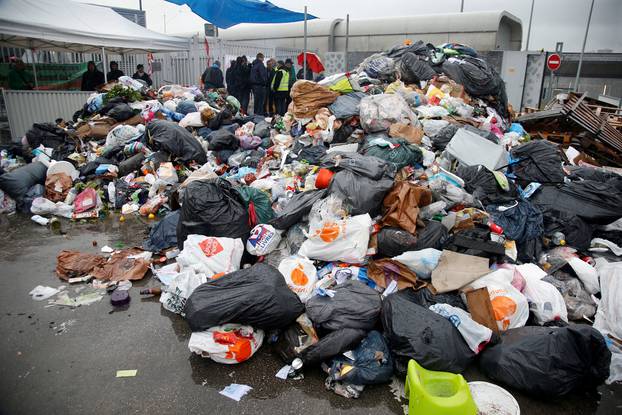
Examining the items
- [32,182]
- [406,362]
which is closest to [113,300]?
[406,362]

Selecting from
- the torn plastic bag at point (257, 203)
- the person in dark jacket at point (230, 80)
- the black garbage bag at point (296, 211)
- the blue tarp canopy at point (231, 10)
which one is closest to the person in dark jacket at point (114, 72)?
the blue tarp canopy at point (231, 10)

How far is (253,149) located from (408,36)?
36.4ft

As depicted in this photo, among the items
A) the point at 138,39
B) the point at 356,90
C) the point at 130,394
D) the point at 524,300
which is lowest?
the point at 130,394

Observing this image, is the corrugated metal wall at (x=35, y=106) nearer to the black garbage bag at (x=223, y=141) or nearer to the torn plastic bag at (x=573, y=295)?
the black garbage bag at (x=223, y=141)

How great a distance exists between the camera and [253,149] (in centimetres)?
683

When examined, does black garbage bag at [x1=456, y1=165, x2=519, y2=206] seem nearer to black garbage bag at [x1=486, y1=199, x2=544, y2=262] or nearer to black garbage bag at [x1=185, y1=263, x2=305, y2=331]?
black garbage bag at [x1=486, y1=199, x2=544, y2=262]

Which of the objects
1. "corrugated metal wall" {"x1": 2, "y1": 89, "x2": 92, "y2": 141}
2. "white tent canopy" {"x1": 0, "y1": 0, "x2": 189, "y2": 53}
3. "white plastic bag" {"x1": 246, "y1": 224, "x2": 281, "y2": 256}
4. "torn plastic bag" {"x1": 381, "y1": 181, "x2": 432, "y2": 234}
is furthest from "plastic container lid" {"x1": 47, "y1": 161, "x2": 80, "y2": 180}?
"torn plastic bag" {"x1": 381, "y1": 181, "x2": 432, "y2": 234}

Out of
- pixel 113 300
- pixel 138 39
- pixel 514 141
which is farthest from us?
pixel 138 39

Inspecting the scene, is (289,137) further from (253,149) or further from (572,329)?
(572,329)

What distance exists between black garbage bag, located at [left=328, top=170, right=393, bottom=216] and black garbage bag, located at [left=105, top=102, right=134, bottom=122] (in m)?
5.47

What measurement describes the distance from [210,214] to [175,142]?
309 cm

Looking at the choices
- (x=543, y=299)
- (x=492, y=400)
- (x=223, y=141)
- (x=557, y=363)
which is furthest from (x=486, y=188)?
(x=223, y=141)

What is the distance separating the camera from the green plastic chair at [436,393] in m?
2.08

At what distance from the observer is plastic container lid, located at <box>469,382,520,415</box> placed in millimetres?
2311
